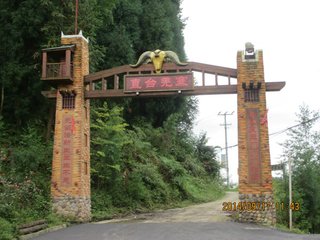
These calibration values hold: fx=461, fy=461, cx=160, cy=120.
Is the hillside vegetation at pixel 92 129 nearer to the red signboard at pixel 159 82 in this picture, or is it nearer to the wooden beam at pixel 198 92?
the wooden beam at pixel 198 92

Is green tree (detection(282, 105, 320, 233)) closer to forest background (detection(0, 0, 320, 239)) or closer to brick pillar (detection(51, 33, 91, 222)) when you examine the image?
forest background (detection(0, 0, 320, 239))

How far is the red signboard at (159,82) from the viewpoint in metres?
16.3

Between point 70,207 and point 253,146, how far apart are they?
21.8 ft

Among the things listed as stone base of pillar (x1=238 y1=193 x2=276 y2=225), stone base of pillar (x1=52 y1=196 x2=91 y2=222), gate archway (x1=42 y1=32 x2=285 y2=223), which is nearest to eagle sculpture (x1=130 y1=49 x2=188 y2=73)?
gate archway (x1=42 y1=32 x2=285 y2=223)

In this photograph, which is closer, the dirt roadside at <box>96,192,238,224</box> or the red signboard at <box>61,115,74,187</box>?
the dirt roadside at <box>96,192,238,224</box>

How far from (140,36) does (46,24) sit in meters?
10.7

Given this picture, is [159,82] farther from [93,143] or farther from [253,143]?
[93,143]

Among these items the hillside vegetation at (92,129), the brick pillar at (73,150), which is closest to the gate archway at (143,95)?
the brick pillar at (73,150)

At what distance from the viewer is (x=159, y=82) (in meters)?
16.5

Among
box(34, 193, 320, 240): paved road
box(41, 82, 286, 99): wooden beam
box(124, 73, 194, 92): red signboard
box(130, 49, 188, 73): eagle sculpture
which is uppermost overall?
box(130, 49, 188, 73): eagle sculpture

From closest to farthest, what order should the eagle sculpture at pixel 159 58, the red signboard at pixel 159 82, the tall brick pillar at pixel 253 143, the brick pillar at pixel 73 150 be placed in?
the tall brick pillar at pixel 253 143 < the brick pillar at pixel 73 150 < the red signboard at pixel 159 82 < the eagle sculpture at pixel 159 58

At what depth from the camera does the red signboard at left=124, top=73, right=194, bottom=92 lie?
1630cm

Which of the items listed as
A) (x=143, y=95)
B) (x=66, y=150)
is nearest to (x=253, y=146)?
(x=143, y=95)

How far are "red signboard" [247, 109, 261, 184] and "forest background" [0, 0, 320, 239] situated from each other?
2.65 m
